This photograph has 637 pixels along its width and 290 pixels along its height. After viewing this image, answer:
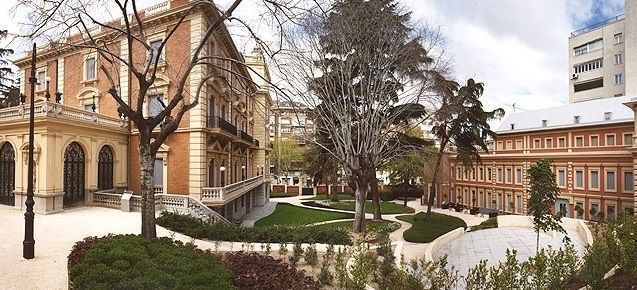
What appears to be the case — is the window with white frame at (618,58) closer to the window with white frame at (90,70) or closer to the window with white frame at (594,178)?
the window with white frame at (594,178)

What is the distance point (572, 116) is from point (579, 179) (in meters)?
6.19

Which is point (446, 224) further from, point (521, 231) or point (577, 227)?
point (577, 227)

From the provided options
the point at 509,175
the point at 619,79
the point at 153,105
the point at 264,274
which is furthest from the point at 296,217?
the point at 619,79

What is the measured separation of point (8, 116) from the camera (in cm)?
1836

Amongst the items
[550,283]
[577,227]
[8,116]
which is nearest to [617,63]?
[577,227]

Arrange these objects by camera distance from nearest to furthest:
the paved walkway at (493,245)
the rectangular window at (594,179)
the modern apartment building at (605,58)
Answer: the paved walkway at (493,245) < the rectangular window at (594,179) < the modern apartment building at (605,58)

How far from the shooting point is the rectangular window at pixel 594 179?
28469 millimetres

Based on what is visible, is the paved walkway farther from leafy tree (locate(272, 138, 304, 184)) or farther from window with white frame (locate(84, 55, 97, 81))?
leafy tree (locate(272, 138, 304, 184))

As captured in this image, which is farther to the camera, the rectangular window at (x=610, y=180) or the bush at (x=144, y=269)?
the rectangular window at (x=610, y=180)

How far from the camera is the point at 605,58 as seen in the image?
4331cm

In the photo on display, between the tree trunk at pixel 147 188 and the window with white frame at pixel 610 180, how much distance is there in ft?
100

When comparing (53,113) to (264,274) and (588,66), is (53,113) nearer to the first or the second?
(264,274)

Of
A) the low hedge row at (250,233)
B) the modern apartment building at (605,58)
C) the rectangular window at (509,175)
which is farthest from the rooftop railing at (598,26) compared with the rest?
the low hedge row at (250,233)

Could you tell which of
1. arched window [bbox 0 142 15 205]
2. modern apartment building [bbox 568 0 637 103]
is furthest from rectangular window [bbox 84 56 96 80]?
modern apartment building [bbox 568 0 637 103]
